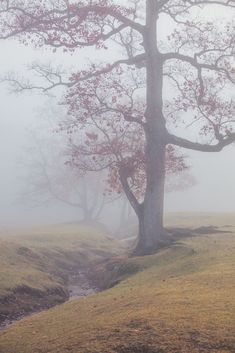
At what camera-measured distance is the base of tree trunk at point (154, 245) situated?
26.8 meters

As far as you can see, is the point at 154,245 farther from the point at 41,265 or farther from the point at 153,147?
the point at 41,265

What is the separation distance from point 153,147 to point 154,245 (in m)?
5.71

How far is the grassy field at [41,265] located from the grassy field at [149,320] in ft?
10.3

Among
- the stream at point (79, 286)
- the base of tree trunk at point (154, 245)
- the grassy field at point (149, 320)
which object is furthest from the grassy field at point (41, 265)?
the base of tree trunk at point (154, 245)

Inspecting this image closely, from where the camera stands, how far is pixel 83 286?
24.9 m

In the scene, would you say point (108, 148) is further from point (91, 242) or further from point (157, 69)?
point (91, 242)

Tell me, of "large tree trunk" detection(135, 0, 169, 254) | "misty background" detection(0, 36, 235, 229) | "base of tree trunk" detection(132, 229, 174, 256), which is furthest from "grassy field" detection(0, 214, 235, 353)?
"misty background" detection(0, 36, 235, 229)

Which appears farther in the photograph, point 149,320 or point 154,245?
point 154,245

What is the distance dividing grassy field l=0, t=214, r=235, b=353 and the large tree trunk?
7216 mm

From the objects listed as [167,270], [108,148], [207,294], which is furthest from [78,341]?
[108,148]

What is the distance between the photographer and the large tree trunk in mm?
26844

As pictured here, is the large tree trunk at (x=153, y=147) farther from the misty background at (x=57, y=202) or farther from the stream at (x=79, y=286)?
the misty background at (x=57, y=202)

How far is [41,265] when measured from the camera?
2748cm

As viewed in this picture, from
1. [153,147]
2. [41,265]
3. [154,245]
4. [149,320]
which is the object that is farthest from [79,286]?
[149,320]
